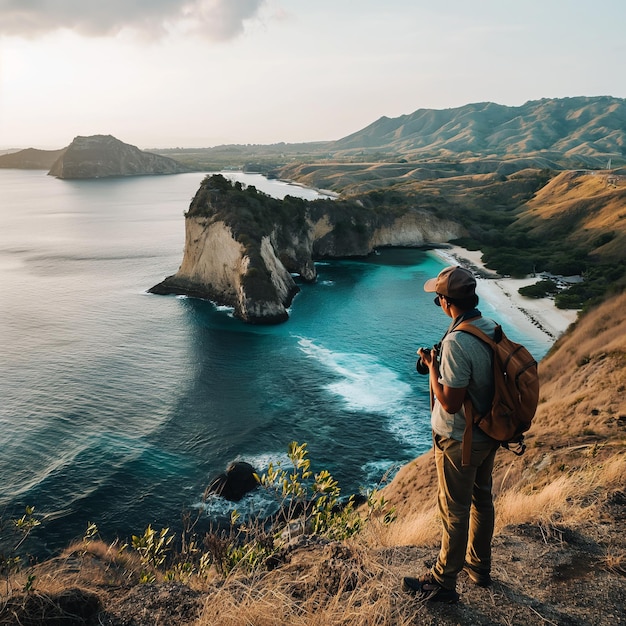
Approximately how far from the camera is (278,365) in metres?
38.5

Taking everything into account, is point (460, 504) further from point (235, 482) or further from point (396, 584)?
point (235, 482)

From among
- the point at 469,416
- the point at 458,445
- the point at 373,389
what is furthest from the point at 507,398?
the point at 373,389

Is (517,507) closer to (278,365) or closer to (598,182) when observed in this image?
(278,365)

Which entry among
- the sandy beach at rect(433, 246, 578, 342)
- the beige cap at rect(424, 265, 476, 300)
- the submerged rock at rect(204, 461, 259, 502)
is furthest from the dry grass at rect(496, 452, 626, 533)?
the sandy beach at rect(433, 246, 578, 342)

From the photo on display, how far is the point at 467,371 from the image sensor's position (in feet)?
15.4

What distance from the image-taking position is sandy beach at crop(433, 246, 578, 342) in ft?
158

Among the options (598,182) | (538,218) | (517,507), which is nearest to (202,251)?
(517,507)

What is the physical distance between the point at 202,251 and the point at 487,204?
8443 cm

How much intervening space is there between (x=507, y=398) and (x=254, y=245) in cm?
5112

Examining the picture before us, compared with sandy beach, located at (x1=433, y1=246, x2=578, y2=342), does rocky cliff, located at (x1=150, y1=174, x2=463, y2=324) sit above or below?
above

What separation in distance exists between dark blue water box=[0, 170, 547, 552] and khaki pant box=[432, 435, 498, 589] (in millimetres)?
2368

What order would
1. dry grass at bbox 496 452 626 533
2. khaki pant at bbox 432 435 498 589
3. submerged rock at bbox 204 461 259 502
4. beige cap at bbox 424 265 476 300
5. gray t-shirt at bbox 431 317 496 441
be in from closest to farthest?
gray t-shirt at bbox 431 317 496 441, khaki pant at bbox 432 435 498 589, beige cap at bbox 424 265 476 300, dry grass at bbox 496 452 626 533, submerged rock at bbox 204 461 259 502

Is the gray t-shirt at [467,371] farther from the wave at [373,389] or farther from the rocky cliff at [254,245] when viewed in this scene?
the rocky cliff at [254,245]

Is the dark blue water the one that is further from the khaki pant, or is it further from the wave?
the khaki pant
